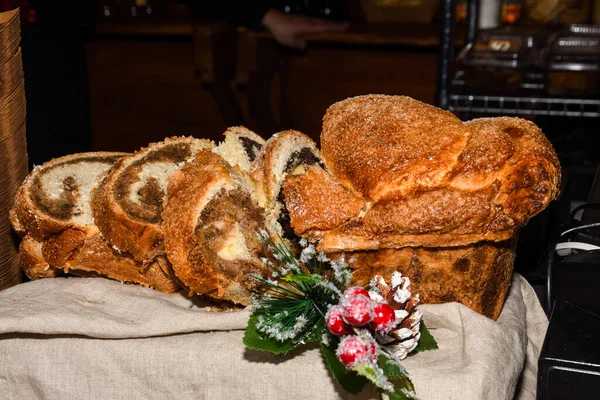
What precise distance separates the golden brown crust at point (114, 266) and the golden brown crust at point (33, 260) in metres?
0.05

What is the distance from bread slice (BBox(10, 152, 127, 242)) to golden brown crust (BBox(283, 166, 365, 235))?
1.55ft

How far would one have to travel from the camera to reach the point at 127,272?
50.3 inches

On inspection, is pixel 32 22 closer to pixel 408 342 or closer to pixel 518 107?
pixel 518 107

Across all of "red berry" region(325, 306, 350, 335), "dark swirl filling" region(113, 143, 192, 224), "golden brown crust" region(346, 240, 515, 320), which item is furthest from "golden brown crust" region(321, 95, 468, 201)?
"dark swirl filling" region(113, 143, 192, 224)

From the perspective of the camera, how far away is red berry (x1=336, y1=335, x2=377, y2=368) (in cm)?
84

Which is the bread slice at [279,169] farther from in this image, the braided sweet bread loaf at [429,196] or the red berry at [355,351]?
the red berry at [355,351]

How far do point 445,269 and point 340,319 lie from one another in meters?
0.24

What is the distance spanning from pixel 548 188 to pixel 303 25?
2.73 meters

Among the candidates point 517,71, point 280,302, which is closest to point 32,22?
point 517,71

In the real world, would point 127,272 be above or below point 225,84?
above

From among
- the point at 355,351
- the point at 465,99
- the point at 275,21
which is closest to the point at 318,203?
the point at 355,351

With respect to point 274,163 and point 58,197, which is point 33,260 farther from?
point 274,163

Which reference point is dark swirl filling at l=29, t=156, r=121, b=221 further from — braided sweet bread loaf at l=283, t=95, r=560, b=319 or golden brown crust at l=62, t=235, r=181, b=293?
braided sweet bread loaf at l=283, t=95, r=560, b=319

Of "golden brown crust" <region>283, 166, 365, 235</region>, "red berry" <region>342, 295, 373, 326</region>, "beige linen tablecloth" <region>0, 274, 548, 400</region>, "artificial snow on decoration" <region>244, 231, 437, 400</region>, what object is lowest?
"beige linen tablecloth" <region>0, 274, 548, 400</region>
